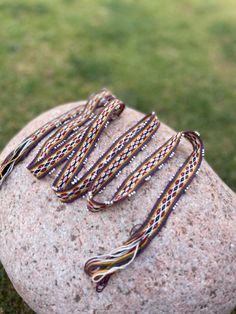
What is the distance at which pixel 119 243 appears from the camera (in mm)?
2150

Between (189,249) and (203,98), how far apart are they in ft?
10.4

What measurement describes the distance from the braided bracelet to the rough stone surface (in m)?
0.05

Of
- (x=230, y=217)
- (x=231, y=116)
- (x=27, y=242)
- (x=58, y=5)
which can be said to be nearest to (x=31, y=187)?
(x=27, y=242)

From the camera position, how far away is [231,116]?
4.88 metres

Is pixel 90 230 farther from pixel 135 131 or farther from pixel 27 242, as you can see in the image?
pixel 135 131

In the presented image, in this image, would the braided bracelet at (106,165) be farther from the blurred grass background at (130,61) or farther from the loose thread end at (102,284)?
the blurred grass background at (130,61)

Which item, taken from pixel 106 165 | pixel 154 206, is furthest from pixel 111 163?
pixel 154 206

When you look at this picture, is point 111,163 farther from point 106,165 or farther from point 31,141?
point 31,141

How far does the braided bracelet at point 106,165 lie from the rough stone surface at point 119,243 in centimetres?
5

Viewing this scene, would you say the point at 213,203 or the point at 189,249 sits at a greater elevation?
the point at 213,203

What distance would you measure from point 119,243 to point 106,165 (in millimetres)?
414

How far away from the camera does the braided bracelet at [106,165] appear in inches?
82.4

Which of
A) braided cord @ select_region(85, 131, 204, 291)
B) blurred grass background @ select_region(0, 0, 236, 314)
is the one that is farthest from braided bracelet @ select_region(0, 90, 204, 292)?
blurred grass background @ select_region(0, 0, 236, 314)

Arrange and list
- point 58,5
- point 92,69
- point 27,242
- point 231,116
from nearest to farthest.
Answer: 1. point 27,242
2. point 231,116
3. point 92,69
4. point 58,5
